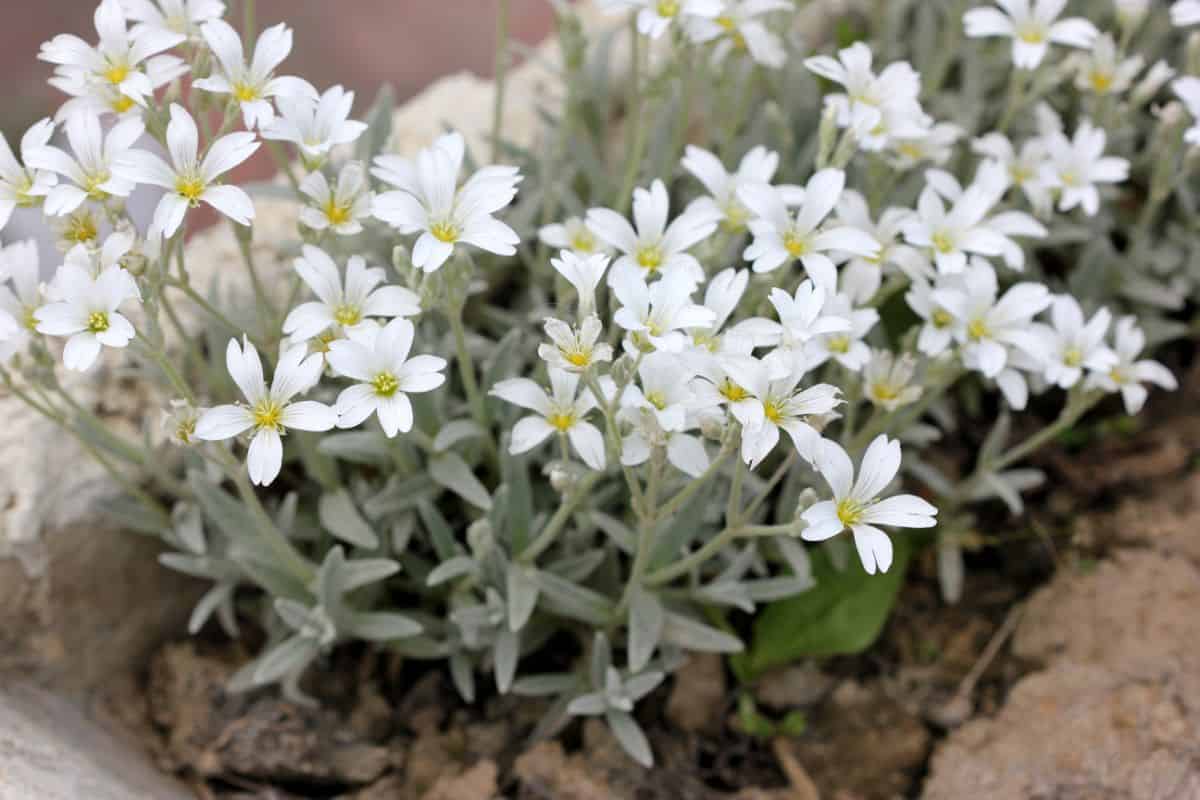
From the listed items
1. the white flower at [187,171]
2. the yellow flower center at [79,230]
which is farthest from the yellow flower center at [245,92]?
the yellow flower center at [79,230]

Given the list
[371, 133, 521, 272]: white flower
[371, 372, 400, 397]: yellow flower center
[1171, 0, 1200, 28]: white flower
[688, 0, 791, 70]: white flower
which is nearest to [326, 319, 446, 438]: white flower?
[371, 372, 400, 397]: yellow flower center

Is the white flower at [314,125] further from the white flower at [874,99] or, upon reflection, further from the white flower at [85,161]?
the white flower at [874,99]

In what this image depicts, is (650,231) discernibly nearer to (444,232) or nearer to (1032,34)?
(444,232)

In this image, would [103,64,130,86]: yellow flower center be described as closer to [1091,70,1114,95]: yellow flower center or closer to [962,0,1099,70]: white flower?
[962,0,1099,70]: white flower

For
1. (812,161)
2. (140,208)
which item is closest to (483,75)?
(140,208)

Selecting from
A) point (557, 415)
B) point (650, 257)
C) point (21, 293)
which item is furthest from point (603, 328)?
point (21, 293)
